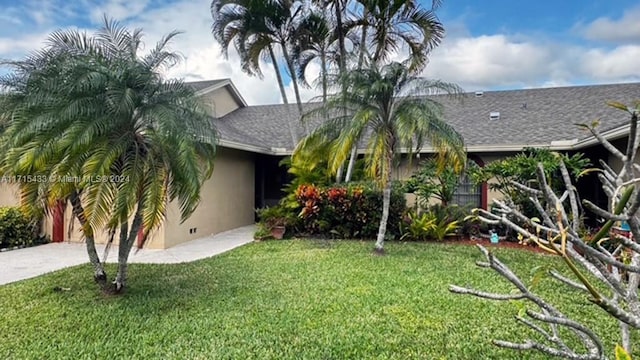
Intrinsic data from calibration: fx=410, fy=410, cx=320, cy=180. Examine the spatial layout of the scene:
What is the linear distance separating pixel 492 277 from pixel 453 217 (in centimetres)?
478

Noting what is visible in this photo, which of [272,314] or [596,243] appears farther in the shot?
[272,314]

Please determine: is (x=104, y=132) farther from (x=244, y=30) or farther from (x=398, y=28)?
(x=398, y=28)

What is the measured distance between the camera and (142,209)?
5551mm

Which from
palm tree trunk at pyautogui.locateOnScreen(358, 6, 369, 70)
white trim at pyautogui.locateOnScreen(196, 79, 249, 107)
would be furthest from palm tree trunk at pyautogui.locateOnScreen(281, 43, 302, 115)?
white trim at pyautogui.locateOnScreen(196, 79, 249, 107)

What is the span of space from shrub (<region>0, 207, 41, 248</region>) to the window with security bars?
12.4 meters

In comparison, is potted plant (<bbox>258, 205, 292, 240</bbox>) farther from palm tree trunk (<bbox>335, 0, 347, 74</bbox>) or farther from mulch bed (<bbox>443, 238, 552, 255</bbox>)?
palm tree trunk (<bbox>335, 0, 347, 74</bbox>)

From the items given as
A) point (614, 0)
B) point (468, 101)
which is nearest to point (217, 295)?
point (614, 0)

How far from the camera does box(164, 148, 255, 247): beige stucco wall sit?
11.1 m

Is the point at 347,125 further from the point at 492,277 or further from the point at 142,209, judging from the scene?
the point at 142,209

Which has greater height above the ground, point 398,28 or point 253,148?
point 398,28

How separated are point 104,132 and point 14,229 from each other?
700 cm

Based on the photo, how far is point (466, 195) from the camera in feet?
46.0

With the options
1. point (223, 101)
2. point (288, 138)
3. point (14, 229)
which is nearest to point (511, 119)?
point (288, 138)

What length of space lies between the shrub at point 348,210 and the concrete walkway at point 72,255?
205cm
